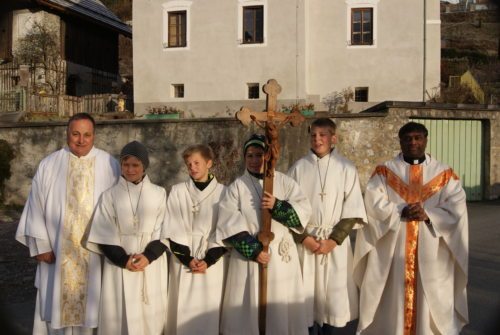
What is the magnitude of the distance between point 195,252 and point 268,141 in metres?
1.13

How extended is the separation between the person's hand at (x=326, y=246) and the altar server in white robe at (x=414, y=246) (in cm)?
48

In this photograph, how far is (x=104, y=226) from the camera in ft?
14.0

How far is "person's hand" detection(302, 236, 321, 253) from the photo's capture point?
4359 millimetres

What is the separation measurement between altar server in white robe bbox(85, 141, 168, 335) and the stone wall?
8.81 meters

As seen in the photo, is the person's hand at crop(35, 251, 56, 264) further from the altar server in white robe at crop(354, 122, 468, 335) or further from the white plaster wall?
the white plaster wall

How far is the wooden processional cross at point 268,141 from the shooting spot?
4.01 metres

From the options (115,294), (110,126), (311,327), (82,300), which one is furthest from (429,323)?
(110,126)

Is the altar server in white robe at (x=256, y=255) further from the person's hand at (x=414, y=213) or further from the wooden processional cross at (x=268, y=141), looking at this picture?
the person's hand at (x=414, y=213)

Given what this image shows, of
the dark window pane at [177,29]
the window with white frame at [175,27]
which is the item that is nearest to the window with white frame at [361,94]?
the window with white frame at [175,27]

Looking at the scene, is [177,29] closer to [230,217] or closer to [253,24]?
[253,24]

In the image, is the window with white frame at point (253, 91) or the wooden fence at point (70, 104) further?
the window with white frame at point (253, 91)

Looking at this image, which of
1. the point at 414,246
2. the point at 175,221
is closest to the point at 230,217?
the point at 175,221

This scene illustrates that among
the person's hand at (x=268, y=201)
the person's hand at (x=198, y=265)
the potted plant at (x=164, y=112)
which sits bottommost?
the person's hand at (x=198, y=265)

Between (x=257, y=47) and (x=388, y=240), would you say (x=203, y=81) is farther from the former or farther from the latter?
(x=388, y=240)
